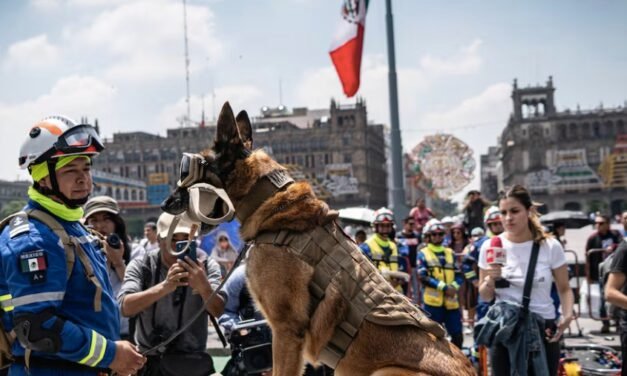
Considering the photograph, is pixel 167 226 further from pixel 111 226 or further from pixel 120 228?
pixel 120 228

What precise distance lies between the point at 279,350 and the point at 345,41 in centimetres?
1136

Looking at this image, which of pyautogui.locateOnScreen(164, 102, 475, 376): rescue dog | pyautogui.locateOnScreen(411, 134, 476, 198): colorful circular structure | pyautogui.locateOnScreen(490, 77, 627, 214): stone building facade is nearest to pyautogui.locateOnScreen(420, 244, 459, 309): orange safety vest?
pyautogui.locateOnScreen(164, 102, 475, 376): rescue dog

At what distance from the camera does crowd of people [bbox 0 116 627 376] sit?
→ 2.42 m

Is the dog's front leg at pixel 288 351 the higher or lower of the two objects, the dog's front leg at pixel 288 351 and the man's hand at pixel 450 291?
the higher

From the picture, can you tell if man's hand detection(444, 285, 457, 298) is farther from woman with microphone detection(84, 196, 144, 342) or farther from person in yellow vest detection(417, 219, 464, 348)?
woman with microphone detection(84, 196, 144, 342)

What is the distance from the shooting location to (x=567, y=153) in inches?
3826

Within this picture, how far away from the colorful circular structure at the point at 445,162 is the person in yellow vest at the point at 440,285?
37.3 ft

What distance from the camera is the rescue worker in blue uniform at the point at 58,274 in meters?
2.37

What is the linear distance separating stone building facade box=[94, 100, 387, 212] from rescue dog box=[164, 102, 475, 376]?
3573 inches

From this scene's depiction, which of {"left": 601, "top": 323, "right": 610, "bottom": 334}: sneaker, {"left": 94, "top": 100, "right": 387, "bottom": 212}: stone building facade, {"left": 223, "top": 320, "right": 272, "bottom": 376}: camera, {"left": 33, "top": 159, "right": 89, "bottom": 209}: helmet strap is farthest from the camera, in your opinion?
{"left": 94, "top": 100, "right": 387, "bottom": 212}: stone building facade

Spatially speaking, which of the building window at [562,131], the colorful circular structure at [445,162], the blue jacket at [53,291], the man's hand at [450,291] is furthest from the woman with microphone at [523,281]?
the building window at [562,131]

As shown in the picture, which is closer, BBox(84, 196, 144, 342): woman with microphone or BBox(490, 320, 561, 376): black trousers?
BBox(490, 320, 561, 376): black trousers

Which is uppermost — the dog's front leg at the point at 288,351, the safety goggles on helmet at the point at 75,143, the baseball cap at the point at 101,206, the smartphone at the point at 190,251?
the safety goggles on helmet at the point at 75,143

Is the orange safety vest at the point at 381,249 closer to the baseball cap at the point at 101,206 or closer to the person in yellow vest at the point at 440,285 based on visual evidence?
the person in yellow vest at the point at 440,285
